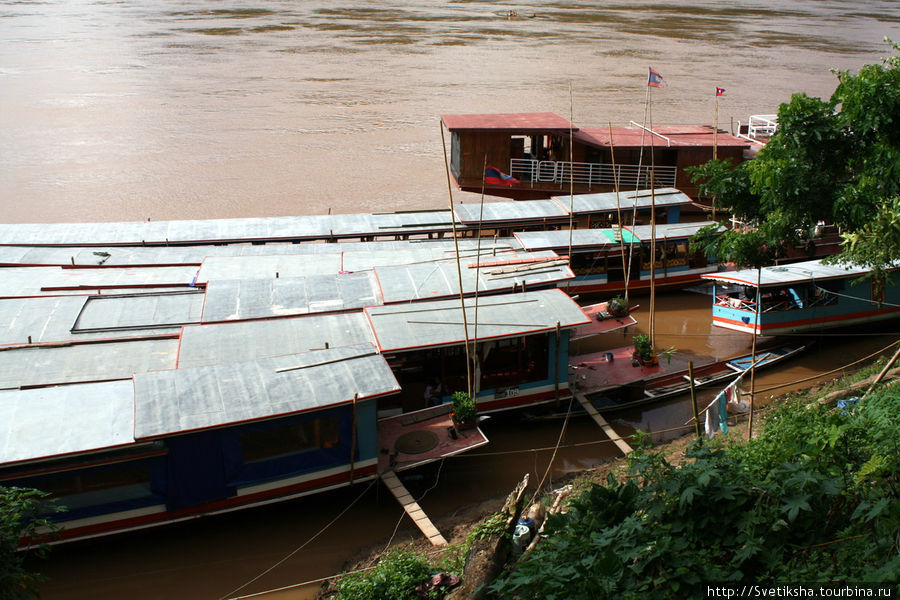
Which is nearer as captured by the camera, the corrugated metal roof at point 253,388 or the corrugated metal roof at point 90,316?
the corrugated metal roof at point 253,388

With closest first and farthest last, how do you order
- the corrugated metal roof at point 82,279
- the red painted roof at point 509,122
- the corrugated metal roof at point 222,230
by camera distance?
the corrugated metal roof at point 82,279 < the corrugated metal roof at point 222,230 < the red painted roof at point 509,122

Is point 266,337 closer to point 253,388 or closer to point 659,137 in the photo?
point 253,388

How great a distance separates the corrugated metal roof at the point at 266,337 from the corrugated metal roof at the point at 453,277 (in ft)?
4.21

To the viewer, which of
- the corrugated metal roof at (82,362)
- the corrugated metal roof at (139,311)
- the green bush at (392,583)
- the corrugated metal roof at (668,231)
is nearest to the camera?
the green bush at (392,583)

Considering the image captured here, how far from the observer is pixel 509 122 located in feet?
61.2

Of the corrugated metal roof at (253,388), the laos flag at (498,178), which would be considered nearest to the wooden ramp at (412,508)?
the corrugated metal roof at (253,388)

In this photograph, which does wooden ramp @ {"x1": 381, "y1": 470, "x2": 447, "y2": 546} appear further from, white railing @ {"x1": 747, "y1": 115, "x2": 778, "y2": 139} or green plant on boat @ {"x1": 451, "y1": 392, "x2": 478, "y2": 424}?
white railing @ {"x1": 747, "y1": 115, "x2": 778, "y2": 139}

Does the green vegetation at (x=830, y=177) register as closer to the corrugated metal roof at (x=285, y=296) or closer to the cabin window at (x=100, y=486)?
the corrugated metal roof at (x=285, y=296)

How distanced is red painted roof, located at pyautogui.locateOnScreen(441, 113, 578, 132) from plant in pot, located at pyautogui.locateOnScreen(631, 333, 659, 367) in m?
7.62

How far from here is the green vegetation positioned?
8.58 meters

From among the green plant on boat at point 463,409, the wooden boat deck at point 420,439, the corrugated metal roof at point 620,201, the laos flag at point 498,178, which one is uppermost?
the laos flag at point 498,178

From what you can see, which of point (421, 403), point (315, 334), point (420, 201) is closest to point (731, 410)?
point (421, 403)

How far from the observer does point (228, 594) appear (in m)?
8.18

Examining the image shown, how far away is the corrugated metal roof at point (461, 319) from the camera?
33.1ft
